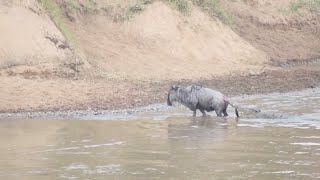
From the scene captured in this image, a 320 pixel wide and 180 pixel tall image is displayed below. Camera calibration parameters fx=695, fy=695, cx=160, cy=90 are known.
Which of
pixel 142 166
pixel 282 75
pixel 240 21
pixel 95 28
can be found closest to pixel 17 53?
pixel 95 28

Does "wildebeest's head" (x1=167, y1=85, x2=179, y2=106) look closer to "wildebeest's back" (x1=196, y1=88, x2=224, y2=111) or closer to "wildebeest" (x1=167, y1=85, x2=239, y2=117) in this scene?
"wildebeest" (x1=167, y1=85, x2=239, y2=117)

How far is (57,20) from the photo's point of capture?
22797mm

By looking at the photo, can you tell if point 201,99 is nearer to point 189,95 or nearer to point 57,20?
point 189,95

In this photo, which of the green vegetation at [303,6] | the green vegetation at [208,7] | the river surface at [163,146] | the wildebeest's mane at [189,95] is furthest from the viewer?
the green vegetation at [303,6]

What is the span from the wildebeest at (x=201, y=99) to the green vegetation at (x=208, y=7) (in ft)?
35.5

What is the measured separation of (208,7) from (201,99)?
13.7m

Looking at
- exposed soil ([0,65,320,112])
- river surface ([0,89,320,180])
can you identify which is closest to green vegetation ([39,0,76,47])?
exposed soil ([0,65,320,112])

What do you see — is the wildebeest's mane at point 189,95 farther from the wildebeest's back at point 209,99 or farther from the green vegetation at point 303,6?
the green vegetation at point 303,6

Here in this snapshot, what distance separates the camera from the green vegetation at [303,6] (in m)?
Answer: 35.1

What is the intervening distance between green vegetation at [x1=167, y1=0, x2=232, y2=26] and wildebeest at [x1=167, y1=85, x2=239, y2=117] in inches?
426

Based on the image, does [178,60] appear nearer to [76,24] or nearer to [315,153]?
[76,24]

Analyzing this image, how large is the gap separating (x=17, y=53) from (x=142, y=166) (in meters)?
11.3

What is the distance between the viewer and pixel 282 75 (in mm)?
24859

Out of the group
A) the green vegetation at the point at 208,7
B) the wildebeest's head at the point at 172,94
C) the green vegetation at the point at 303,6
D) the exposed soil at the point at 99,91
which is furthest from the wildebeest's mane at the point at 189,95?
the green vegetation at the point at 303,6
